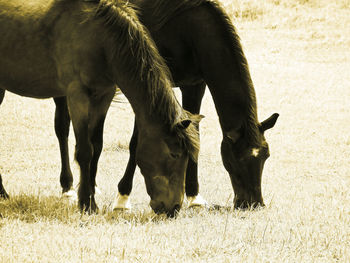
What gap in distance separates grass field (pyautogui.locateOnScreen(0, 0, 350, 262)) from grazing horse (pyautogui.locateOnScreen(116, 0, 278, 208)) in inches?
15.4

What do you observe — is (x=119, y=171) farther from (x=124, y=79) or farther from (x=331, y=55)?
(x=331, y=55)

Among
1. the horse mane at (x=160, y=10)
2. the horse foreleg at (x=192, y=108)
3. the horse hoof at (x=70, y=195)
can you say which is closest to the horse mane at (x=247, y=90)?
the horse mane at (x=160, y=10)

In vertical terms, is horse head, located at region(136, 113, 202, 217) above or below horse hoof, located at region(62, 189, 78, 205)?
above

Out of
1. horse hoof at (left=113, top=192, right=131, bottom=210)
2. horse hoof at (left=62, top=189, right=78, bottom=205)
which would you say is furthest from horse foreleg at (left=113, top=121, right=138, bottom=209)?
horse hoof at (left=62, top=189, right=78, bottom=205)

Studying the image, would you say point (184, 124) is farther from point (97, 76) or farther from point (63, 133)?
point (63, 133)

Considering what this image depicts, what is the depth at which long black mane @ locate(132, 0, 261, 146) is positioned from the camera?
5.02 m

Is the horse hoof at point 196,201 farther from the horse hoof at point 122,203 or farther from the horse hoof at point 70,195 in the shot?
the horse hoof at point 70,195

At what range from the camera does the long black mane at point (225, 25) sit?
502cm

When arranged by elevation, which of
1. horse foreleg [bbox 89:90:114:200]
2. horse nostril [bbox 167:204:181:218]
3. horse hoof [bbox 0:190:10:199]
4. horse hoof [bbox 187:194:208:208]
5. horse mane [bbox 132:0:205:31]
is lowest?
horse hoof [bbox 0:190:10:199]

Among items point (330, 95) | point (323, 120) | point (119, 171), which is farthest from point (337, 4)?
point (119, 171)

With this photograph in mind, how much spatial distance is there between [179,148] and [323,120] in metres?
8.58

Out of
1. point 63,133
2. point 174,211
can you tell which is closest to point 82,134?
point 174,211

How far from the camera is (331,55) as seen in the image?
21156 mm

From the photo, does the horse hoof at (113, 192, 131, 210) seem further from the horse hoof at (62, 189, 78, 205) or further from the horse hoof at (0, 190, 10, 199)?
the horse hoof at (0, 190, 10, 199)
